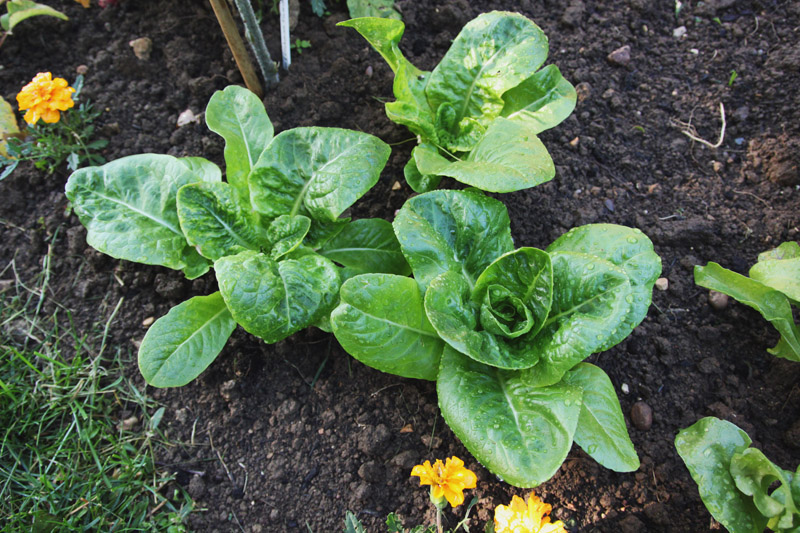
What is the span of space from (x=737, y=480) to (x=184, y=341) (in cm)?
219

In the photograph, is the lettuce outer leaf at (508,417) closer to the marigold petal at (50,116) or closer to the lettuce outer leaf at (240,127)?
the lettuce outer leaf at (240,127)

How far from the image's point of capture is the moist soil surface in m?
2.28

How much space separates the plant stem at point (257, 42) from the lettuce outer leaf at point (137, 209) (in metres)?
0.80

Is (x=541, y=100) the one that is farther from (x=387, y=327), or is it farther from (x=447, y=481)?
(x=447, y=481)

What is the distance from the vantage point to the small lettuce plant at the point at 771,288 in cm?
228

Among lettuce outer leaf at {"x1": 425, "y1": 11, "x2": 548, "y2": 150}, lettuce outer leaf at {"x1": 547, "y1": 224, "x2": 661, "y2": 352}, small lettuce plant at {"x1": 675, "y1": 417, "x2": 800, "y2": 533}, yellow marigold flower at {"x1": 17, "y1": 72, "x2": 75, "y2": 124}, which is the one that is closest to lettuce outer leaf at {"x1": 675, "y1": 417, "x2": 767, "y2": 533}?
small lettuce plant at {"x1": 675, "y1": 417, "x2": 800, "y2": 533}

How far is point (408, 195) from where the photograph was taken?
289 cm

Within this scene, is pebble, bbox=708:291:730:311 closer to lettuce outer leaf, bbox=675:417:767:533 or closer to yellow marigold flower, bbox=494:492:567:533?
lettuce outer leaf, bbox=675:417:767:533

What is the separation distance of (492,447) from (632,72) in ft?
8.01

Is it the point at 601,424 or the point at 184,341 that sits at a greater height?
the point at 184,341

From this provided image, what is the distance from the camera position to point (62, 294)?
9.06 ft

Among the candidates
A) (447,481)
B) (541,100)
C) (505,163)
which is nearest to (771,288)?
(505,163)

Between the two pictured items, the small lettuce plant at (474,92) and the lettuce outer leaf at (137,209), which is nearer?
the lettuce outer leaf at (137,209)

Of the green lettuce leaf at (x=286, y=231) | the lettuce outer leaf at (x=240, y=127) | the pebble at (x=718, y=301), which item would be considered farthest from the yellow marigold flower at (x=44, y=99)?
the pebble at (x=718, y=301)
